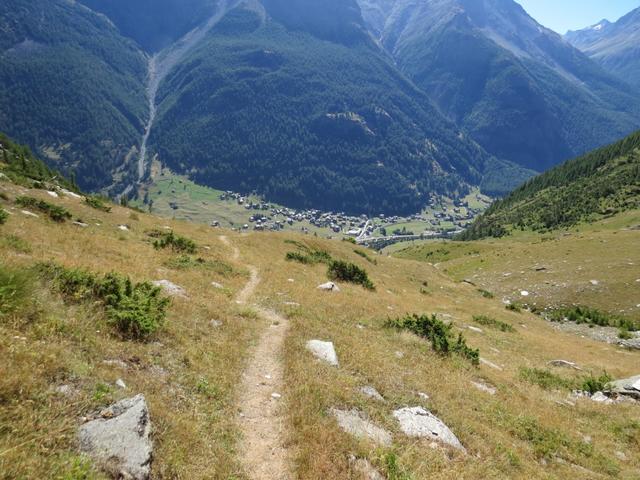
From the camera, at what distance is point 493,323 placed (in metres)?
31.3

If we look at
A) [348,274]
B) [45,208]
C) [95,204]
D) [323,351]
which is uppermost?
[45,208]

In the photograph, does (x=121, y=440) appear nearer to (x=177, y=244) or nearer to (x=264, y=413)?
(x=264, y=413)

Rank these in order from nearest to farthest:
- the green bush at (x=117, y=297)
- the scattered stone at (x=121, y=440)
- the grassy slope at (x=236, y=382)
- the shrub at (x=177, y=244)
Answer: the scattered stone at (x=121, y=440) < the grassy slope at (x=236, y=382) < the green bush at (x=117, y=297) < the shrub at (x=177, y=244)

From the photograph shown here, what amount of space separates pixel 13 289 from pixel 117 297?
132 inches

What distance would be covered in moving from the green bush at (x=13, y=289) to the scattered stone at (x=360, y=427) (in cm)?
801

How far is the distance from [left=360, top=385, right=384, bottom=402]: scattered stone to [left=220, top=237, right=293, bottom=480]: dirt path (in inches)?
100

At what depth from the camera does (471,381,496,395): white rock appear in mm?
15033

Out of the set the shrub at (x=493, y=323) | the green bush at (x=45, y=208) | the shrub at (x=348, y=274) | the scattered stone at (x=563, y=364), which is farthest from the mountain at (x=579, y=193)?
the green bush at (x=45, y=208)

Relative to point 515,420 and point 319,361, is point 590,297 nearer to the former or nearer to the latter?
point 515,420

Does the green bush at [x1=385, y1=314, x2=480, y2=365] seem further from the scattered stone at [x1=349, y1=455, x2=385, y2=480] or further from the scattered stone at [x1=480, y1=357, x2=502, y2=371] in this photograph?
the scattered stone at [x1=349, y1=455, x2=385, y2=480]

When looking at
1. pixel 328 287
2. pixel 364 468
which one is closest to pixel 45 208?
pixel 328 287

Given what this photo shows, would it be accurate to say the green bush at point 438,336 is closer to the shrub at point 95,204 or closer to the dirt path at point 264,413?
the dirt path at point 264,413

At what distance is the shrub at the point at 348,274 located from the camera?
3281 centimetres

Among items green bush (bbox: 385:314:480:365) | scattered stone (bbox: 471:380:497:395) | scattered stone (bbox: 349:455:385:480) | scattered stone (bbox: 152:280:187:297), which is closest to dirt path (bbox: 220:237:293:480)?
scattered stone (bbox: 349:455:385:480)
